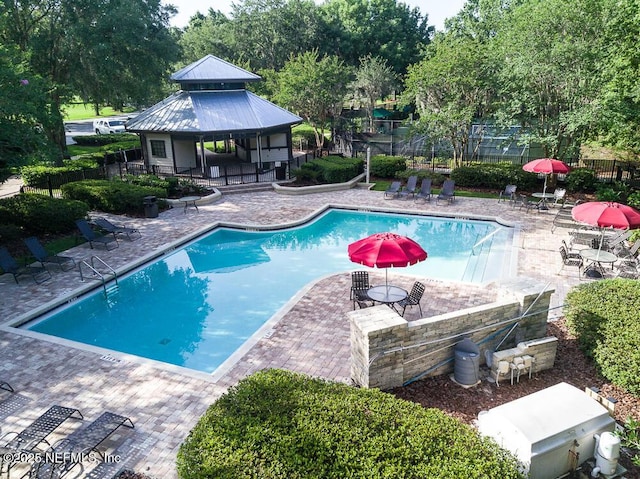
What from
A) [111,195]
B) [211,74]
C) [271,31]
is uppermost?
[271,31]

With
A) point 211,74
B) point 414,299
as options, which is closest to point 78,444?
point 414,299

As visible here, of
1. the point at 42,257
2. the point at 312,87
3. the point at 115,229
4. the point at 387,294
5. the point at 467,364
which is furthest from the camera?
the point at 312,87

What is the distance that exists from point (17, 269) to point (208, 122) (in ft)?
49.0

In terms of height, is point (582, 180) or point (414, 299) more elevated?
point (582, 180)

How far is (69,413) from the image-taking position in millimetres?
7176

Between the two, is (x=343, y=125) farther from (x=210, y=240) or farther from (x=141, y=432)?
(x=141, y=432)

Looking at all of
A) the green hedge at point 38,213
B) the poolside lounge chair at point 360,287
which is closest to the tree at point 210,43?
the green hedge at point 38,213

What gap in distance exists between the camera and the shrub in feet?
71.4

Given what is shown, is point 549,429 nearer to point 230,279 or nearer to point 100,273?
point 230,279

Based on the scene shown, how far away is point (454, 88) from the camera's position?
78.8 feet

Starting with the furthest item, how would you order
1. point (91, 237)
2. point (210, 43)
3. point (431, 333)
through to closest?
point (210, 43) → point (91, 237) → point (431, 333)

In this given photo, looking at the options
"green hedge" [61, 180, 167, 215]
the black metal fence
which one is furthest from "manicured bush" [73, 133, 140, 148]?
"green hedge" [61, 180, 167, 215]

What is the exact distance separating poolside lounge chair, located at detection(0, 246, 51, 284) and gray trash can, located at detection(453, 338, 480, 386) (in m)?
11.8

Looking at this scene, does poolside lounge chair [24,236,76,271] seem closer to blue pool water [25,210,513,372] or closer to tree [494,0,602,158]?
blue pool water [25,210,513,372]
